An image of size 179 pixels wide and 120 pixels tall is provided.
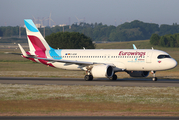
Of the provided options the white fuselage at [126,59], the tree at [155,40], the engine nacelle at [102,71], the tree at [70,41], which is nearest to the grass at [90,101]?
the engine nacelle at [102,71]

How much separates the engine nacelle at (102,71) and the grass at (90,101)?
9.72m

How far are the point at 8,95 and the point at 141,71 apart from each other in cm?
2072

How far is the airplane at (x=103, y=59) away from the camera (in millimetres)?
37281

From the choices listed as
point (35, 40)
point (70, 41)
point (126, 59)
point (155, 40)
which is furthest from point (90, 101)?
point (155, 40)

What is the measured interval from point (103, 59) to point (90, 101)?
18.7 metres

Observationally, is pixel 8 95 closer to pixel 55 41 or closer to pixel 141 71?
pixel 141 71

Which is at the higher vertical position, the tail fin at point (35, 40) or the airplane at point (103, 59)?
the tail fin at point (35, 40)

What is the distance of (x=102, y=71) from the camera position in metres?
36.8

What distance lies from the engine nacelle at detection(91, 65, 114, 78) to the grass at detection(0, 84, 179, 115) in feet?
31.9

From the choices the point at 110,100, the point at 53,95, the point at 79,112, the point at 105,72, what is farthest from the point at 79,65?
the point at 79,112

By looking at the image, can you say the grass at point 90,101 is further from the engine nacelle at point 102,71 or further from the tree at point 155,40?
the tree at point 155,40

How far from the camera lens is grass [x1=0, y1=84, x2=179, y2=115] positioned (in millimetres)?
18859

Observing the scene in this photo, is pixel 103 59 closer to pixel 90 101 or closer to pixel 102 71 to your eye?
pixel 102 71

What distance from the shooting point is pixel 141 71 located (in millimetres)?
40094
